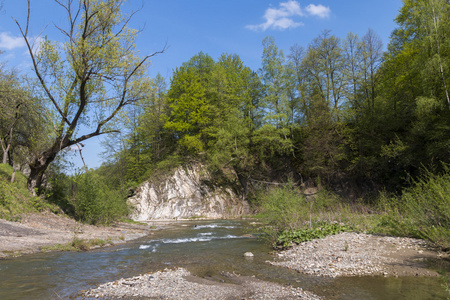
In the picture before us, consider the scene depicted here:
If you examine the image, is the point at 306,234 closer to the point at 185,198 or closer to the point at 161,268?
the point at 161,268

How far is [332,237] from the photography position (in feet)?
39.0

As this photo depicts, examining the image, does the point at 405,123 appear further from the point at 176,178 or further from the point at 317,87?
the point at 176,178

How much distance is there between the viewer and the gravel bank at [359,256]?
8133 mm

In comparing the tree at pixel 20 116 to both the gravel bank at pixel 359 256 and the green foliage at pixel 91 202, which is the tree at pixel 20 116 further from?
the gravel bank at pixel 359 256

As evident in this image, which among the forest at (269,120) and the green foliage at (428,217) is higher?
the forest at (269,120)

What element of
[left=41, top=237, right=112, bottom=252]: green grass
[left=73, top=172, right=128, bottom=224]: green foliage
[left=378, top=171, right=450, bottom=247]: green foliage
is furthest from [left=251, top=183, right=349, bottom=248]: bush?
[left=73, top=172, right=128, bottom=224]: green foliage

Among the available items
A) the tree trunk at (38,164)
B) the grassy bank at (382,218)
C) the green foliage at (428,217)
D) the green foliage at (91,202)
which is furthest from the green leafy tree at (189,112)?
the green foliage at (428,217)

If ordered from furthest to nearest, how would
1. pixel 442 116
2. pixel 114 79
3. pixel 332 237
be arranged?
pixel 442 116, pixel 114 79, pixel 332 237

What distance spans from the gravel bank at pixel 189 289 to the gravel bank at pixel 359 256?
2020 mm

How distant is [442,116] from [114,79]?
23502 mm

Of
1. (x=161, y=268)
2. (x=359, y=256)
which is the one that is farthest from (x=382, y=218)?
(x=161, y=268)

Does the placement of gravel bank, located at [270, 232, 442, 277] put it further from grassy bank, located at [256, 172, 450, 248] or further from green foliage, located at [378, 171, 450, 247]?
grassy bank, located at [256, 172, 450, 248]

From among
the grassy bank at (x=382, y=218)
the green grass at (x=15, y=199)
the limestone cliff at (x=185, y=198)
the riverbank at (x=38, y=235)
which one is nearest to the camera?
the grassy bank at (x=382, y=218)

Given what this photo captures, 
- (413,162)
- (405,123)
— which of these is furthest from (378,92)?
(413,162)
